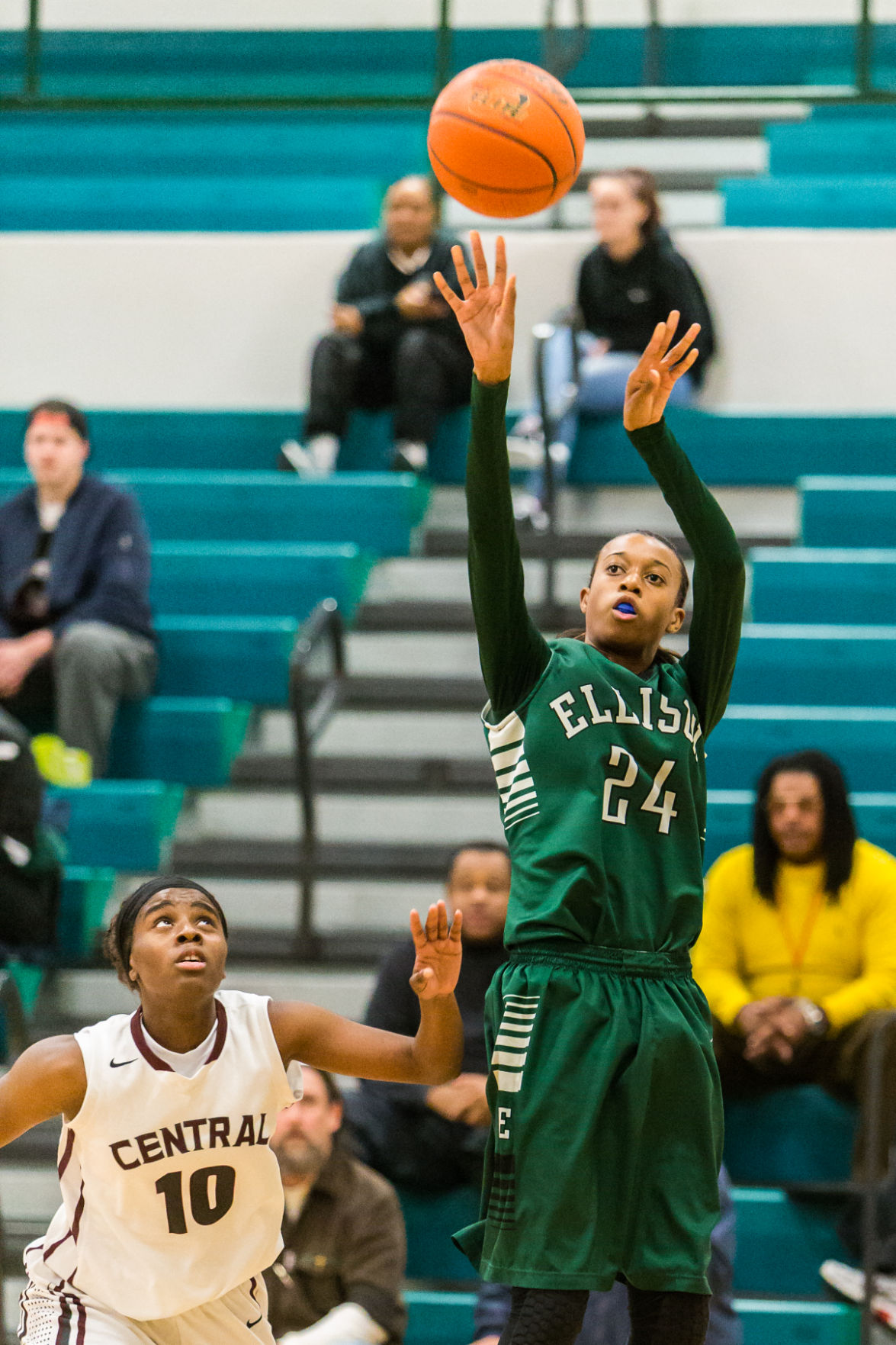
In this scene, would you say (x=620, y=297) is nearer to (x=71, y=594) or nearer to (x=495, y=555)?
(x=71, y=594)

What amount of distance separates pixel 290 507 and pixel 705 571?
4109 mm

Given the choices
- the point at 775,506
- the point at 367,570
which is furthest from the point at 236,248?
the point at 775,506

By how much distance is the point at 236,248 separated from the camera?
8.34 meters

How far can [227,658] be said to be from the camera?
672cm

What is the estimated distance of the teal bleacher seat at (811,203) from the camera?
26.7 feet

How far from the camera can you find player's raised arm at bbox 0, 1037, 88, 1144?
3.21m

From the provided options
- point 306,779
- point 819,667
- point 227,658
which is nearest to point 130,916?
point 306,779

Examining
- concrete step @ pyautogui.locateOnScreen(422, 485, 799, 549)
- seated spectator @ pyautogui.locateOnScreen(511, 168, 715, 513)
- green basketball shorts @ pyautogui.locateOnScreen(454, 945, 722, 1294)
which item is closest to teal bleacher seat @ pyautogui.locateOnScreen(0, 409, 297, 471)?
concrete step @ pyautogui.locateOnScreen(422, 485, 799, 549)

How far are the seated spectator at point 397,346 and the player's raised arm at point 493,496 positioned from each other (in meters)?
4.11

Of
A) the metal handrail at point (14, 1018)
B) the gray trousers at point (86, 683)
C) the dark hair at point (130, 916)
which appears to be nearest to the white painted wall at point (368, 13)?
the gray trousers at point (86, 683)

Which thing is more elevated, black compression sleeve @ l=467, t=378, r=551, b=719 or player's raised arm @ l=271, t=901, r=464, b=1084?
black compression sleeve @ l=467, t=378, r=551, b=719

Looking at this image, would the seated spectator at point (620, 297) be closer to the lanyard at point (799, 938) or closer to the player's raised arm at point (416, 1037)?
the lanyard at point (799, 938)

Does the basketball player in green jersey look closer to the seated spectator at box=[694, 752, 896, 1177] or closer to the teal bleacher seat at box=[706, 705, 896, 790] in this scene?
the seated spectator at box=[694, 752, 896, 1177]

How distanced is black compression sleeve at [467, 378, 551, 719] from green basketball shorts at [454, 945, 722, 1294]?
46 centimetres
